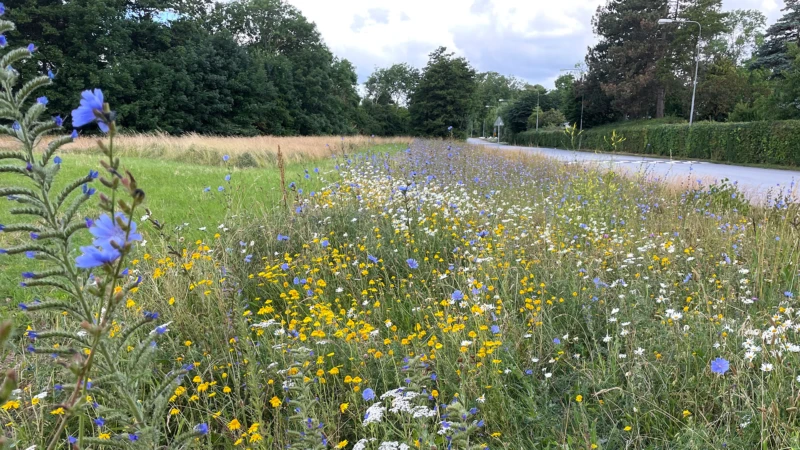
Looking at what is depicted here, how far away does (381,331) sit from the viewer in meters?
2.74

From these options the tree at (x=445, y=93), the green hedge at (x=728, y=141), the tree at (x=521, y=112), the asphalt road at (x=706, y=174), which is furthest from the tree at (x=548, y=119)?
the asphalt road at (x=706, y=174)

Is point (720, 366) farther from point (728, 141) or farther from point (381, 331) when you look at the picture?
point (728, 141)

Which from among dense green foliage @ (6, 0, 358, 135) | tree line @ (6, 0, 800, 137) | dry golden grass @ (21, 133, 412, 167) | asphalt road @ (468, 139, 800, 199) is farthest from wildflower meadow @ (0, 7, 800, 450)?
dense green foliage @ (6, 0, 358, 135)

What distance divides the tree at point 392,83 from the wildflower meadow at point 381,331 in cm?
7437

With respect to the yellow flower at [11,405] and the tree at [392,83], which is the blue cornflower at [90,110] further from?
the tree at [392,83]

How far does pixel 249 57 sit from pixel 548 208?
3912 centimetres

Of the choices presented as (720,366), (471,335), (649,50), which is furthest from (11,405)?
(649,50)

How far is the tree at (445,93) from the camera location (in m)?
47.8

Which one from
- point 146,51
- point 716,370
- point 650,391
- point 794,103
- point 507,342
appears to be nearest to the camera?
point 716,370

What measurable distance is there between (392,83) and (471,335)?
8083 cm

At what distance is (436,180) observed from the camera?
657 cm

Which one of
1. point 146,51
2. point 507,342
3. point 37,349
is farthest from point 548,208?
point 146,51

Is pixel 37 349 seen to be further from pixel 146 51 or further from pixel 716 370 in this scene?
pixel 146 51

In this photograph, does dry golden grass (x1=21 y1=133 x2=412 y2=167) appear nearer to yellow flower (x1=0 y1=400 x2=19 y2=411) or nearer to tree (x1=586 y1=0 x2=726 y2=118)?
yellow flower (x1=0 y1=400 x2=19 y2=411)
